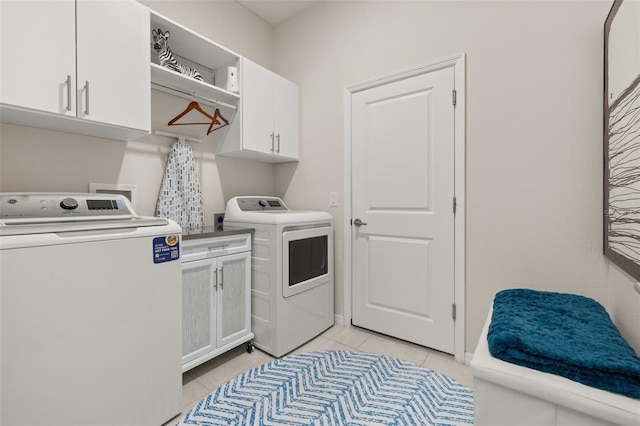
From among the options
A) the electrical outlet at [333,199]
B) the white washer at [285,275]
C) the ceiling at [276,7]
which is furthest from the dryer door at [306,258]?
the ceiling at [276,7]

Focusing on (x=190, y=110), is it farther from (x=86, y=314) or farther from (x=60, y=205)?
(x=86, y=314)

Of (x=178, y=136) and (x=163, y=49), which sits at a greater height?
(x=163, y=49)

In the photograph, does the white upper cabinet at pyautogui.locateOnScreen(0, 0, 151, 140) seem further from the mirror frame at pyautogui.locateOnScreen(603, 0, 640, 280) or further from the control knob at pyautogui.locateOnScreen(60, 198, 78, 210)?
the mirror frame at pyautogui.locateOnScreen(603, 0, 640, 280)

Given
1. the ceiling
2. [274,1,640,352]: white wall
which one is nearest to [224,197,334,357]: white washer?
[274,1,640,352]: white wall

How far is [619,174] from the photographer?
123cm

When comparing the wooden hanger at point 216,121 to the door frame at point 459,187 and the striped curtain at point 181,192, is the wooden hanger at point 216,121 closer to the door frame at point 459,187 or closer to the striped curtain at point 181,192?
the striped curtain at point 181,192

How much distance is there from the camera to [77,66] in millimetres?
1412

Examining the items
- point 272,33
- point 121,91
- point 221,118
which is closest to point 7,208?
point 121,91

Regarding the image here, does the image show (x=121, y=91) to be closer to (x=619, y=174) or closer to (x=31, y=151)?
(x=31, y=151)

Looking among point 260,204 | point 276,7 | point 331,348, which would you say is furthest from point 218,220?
point 276,7

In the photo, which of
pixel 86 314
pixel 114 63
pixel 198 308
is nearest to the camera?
pixel 86 314

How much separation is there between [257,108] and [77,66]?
1.19 meters

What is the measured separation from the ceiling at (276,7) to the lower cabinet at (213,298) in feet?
7.17

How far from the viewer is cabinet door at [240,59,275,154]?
2285 millimetres
